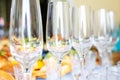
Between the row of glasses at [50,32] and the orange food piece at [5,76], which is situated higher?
the row of glasses at [50,32]

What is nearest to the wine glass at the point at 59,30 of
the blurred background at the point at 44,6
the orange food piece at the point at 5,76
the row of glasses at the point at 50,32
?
the row of glasses at the point at 50,32

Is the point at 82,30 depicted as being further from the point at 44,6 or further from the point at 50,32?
the point at 44,6

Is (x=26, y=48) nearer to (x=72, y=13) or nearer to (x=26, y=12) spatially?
(x=26, y=12)

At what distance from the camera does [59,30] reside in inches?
26.1

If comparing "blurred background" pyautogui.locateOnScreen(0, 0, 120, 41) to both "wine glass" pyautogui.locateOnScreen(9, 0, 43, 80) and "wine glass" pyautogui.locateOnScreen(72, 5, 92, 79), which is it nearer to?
"wine glass" pyautogui.locateOnScreen(72, 5, 92, 79)

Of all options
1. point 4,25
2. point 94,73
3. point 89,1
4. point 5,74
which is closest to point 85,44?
point 94,73

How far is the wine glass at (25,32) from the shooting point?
0.55 metres

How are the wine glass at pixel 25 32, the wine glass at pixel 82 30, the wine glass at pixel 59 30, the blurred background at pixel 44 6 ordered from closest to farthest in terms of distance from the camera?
1. the wine glass at pixel 25 32
2. the wine glass at pixel 59 30
3. the wine glass at pixel 82 30
4. the blurred background at pixel 44 6

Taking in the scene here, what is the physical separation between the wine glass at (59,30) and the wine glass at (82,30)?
0.08 meters

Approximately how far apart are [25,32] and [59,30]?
0.12 metres

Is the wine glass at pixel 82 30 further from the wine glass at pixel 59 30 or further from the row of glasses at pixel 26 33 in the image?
the row of glasses at pixel 26 33

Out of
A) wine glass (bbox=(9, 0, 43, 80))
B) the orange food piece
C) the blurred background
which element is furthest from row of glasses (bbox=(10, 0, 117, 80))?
the blurred background

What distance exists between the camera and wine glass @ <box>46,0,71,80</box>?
66 centimetres

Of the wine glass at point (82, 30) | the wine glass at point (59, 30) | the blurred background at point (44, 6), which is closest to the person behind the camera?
the wine glass at point (59, 30)
